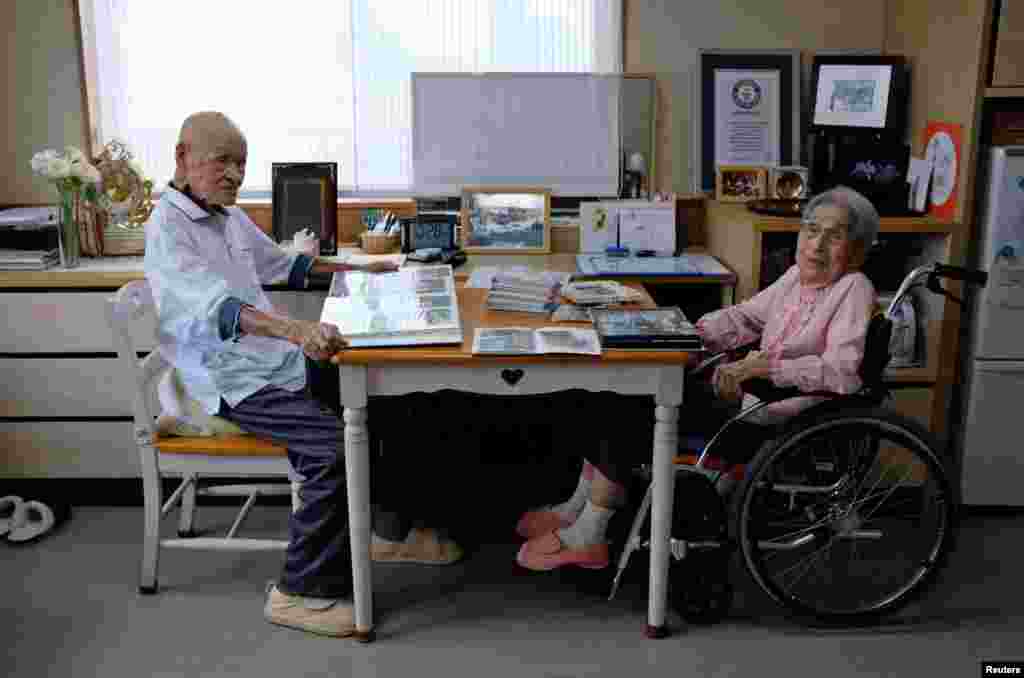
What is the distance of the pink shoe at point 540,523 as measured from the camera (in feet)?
8.95

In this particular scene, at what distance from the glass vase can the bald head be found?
82 centimetres

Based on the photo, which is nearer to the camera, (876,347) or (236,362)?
(876,347)

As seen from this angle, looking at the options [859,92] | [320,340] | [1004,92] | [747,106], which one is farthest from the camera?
[747,106]

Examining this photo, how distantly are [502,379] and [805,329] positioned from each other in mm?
760

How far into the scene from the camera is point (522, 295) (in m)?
2.59

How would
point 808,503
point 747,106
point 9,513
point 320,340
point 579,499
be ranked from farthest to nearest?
point 747,106 → point 9,513 → point 579,499 → point 808,503 → point 320,340

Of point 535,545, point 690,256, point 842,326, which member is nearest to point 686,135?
point 690,256

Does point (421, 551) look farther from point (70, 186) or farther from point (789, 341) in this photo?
point (70, 186)

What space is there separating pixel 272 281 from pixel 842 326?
1556 mm

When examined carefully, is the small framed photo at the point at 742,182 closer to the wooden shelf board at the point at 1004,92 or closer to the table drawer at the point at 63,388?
the wooden shelf board at the point at 1004,92

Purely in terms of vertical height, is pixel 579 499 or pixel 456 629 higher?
pixel 579 499

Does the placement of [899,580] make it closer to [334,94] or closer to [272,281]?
[272,281]

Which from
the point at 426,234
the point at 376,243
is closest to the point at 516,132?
the point at 426,234

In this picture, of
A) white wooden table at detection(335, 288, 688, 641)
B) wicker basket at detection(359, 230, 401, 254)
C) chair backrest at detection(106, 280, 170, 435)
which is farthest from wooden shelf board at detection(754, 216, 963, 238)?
chair backrest at detection(106, 280, 170, 435)
